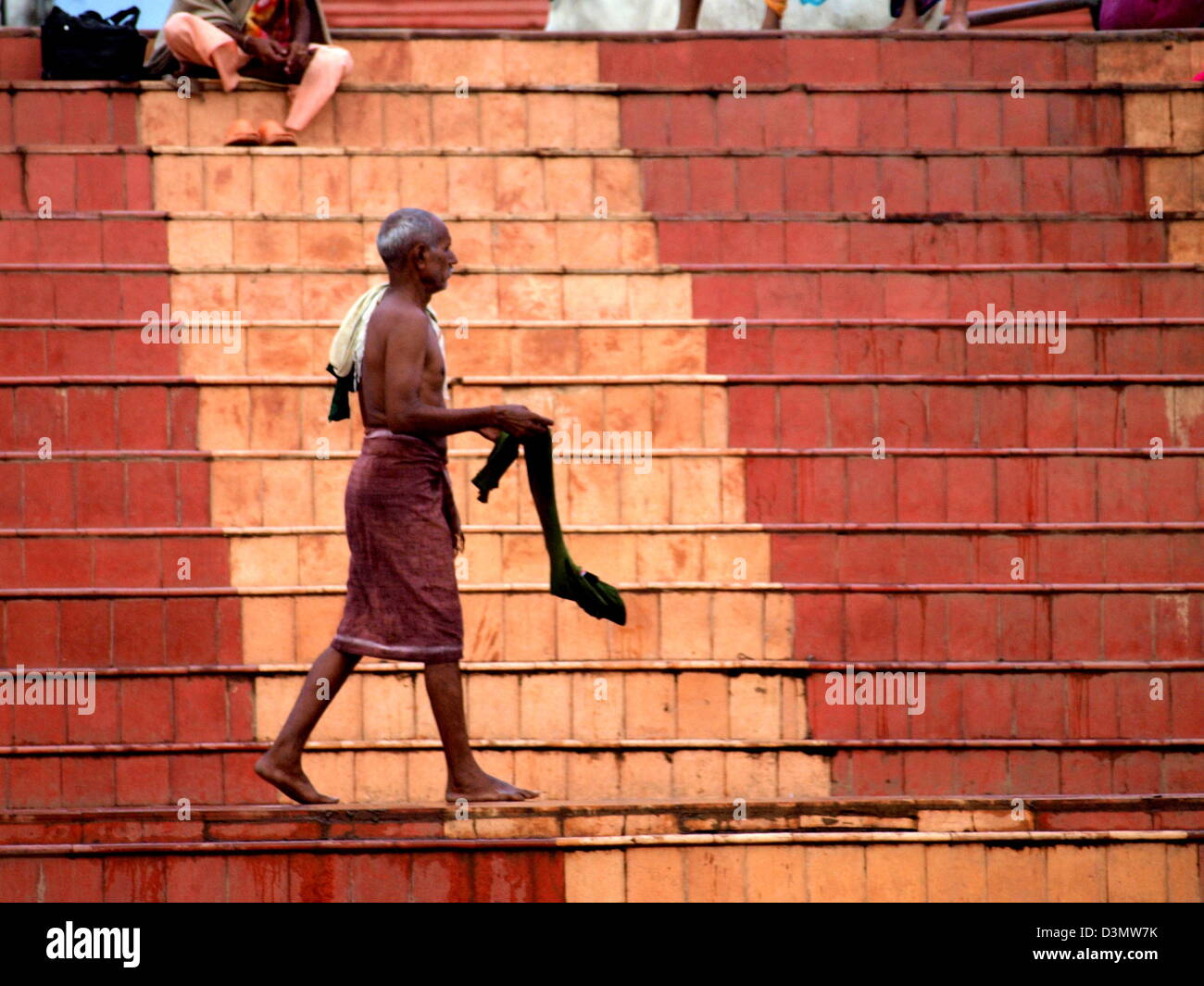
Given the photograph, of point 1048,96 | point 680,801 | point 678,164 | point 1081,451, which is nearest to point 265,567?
point 680,801

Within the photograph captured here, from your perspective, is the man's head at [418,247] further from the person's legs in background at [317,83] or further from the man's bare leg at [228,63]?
the man's bare leg at [228,63]

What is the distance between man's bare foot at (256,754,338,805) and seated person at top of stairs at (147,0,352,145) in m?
3.53

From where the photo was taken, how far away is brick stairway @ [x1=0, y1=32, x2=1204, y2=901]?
635cm

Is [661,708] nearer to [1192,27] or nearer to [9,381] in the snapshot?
[9,381]

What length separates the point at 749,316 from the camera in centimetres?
825

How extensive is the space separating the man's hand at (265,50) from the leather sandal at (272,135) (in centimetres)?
36

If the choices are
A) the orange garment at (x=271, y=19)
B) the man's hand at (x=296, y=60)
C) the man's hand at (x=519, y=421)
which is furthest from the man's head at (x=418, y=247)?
the orange garment at (x=271, y=19)

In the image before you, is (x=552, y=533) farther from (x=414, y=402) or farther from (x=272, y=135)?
(x=272, y=135)

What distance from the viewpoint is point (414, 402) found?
19.6 feet

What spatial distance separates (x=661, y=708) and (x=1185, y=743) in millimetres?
2013

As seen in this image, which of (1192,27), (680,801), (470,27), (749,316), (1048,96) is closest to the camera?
(680,801)

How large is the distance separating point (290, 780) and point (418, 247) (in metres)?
1.77

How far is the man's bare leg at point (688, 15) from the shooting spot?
31.8 feet

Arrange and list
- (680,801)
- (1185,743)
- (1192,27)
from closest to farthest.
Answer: (680,801) < (1185,743) < (1192,27)
